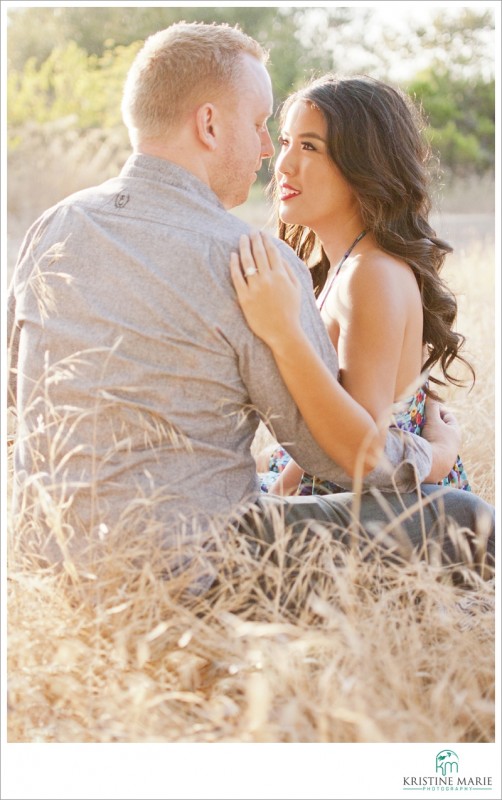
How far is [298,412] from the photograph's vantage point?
7.72ft

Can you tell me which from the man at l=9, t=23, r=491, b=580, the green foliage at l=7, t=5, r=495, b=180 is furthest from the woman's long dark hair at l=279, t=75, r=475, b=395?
the green foliage at l=7, t=5, r=495, b=180

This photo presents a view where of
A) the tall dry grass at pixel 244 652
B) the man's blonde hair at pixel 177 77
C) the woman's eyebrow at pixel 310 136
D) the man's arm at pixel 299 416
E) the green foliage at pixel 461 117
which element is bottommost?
the green foliage at pixel 461 117

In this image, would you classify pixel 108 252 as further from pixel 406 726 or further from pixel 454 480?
pixel 454 480

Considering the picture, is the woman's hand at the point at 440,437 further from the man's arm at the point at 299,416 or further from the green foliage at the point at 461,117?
the green foliage at the point at 461,117

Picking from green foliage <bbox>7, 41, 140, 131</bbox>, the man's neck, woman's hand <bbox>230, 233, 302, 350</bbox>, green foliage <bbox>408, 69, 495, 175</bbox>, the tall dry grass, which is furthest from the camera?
green foliage <bbox>408, 69, 495, 175</bbox>

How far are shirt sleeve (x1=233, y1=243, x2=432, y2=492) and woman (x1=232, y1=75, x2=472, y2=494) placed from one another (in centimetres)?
15

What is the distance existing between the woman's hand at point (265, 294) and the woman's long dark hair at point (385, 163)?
2.62ft

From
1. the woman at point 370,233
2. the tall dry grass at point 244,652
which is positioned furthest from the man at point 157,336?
the woman at point 370,233

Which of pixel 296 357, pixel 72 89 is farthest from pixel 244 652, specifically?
pixel 72 89

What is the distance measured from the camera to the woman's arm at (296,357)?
7.29 ft

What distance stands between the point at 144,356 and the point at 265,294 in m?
0.31

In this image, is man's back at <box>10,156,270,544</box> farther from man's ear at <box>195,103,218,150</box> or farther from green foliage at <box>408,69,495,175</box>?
green foliage at <box>408,69,495,175</box>

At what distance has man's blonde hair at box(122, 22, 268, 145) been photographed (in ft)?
7.76

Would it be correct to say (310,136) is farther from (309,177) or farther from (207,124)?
(207,124)
